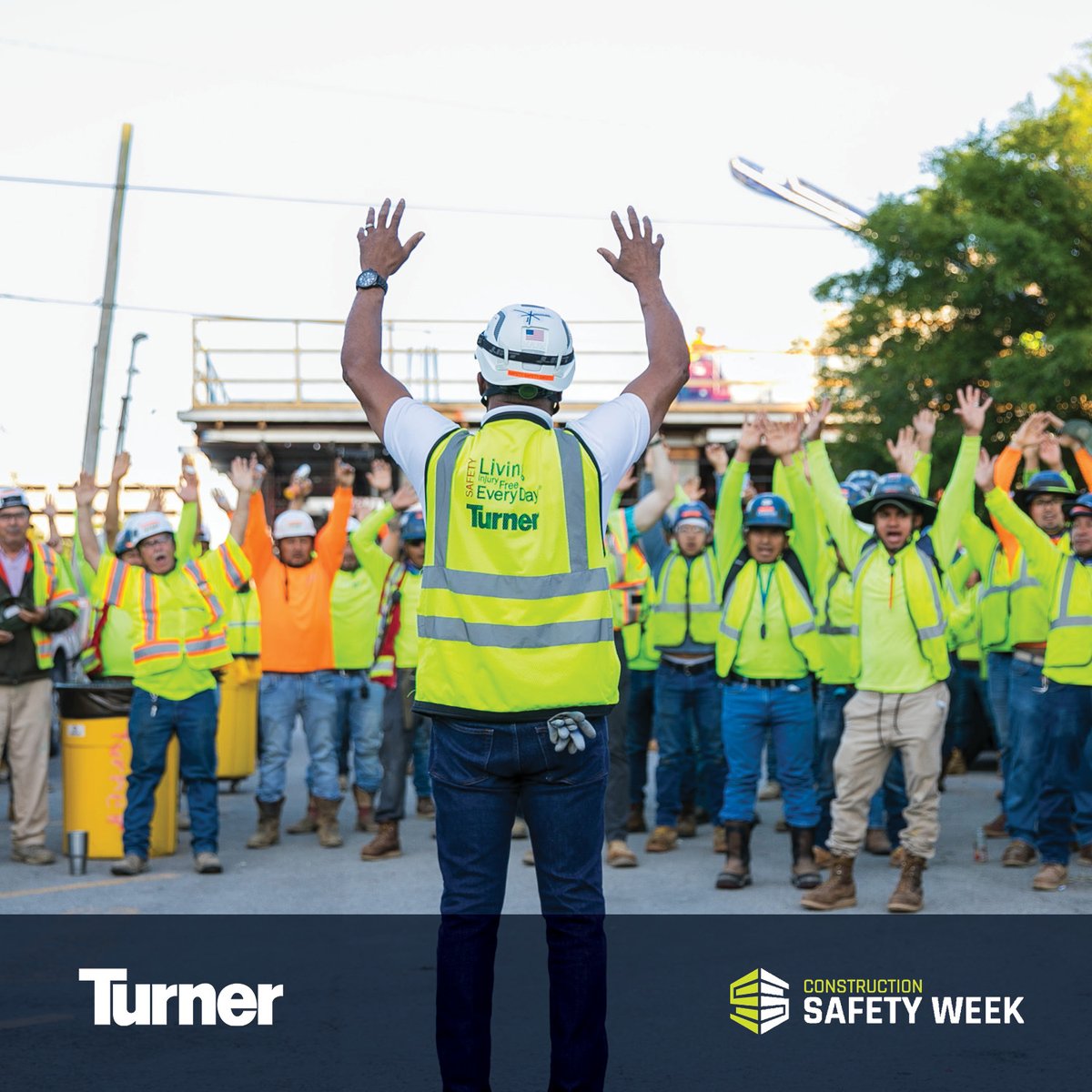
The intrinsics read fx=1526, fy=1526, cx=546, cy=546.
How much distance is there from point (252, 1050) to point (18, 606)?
5185 mm

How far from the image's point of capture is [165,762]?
360 inches

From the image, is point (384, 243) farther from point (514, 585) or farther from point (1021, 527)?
point (1021, 527)

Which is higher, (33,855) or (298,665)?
(298,665)

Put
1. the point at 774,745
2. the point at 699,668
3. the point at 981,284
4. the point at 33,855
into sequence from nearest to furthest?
the point at 774,745
the point at 33,855
the point at 699,668
the point at 981,284

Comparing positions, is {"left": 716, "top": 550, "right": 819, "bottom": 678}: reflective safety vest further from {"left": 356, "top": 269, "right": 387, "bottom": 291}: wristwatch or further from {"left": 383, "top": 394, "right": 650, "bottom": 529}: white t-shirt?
{"left": 356, "top": 269, "right": 387, "bottom": 291}: wristwatch

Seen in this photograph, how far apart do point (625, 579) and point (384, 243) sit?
547cm

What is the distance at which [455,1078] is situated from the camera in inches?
154

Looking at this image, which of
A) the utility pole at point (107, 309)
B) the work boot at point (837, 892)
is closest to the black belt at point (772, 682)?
the work boot at point (837, 892)

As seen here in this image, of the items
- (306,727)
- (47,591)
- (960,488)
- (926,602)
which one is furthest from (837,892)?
(47,591)

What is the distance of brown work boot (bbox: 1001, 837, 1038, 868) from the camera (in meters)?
9.02

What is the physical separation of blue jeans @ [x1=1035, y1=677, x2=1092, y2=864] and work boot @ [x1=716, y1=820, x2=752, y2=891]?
1652 millimetres

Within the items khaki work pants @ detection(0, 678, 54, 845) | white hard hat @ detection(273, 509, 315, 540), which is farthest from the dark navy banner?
white hard hat @ detection(273, 509, 315, 540)

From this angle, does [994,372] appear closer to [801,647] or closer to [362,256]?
[801,647]

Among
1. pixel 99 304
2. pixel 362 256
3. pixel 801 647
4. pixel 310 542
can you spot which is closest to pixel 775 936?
Answer: pixel 801 647
